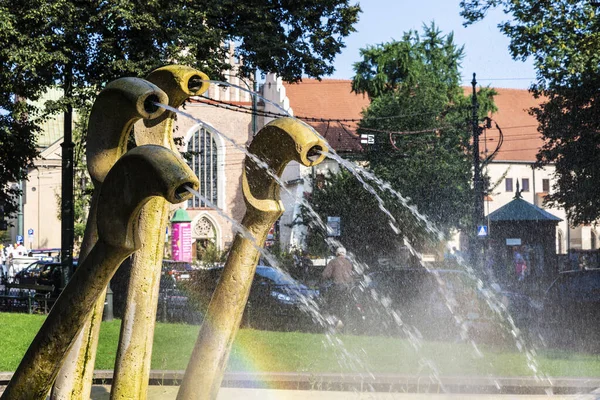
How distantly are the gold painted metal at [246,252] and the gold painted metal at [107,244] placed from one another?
136cm

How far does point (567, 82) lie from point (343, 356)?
14.4 meters

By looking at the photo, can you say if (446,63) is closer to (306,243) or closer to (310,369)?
(306,243)

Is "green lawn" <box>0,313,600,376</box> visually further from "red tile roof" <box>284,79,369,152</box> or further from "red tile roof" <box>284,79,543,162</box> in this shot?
"red tile roof" <box>284,79,369,152</box>

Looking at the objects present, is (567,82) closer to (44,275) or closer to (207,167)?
(44,275)

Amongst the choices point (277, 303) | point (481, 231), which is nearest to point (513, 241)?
point (481, 231)

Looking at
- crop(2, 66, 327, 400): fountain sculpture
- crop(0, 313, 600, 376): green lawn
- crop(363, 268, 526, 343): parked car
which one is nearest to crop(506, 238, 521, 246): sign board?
crop(363, 268, 526, 343): parked car

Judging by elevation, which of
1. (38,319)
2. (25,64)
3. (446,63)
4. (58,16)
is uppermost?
(446,63)

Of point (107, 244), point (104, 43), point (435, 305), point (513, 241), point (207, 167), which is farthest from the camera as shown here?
point (207, 167)

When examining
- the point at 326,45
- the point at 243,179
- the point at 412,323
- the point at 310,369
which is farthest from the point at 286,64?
the point at 243,179

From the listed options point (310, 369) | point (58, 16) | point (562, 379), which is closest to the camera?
point (562, 379)

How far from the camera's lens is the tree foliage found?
16.5 metres

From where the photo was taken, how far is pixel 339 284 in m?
17.1

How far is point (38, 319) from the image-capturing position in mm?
17734

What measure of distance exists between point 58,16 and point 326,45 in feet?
22.3
